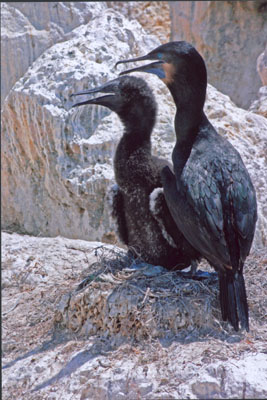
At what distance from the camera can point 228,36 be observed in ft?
28.9

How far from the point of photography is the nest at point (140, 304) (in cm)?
332

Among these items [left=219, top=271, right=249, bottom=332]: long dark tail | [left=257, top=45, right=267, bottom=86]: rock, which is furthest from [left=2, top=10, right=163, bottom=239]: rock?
[left=219, top=271, right=249, bottom=332]: long dark tail

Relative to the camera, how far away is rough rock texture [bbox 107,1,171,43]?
1064 centimetres

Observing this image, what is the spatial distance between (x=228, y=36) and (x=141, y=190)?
5551 millimetres

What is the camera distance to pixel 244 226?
3.33 metres

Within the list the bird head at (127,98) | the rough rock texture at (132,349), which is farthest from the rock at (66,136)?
the rough rock texture at (132,349)

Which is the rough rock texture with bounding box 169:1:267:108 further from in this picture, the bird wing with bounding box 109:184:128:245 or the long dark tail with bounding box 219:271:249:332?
the long dark tail with bounding box 219:271:249:332

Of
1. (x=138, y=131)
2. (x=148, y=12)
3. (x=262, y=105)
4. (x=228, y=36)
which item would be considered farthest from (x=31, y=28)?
(x=148, y=12)

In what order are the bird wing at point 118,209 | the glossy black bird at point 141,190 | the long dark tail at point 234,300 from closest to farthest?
1. the long dark tail at point 234,300
2. the glossy black bird at point 141,190
3. the bird wing at point 118,209

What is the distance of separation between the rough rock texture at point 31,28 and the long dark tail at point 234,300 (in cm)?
432

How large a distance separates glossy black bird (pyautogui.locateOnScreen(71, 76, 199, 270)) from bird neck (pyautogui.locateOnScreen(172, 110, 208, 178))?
1.19 ft

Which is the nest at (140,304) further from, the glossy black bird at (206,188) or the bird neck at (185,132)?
the bird neck at (185,132)

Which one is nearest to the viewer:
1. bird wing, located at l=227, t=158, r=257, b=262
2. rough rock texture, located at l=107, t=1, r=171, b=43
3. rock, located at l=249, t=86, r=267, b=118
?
bird wing, located at l=227, t=158, r=257, b=262

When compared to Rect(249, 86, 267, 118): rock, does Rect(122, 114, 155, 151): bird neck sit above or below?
below
